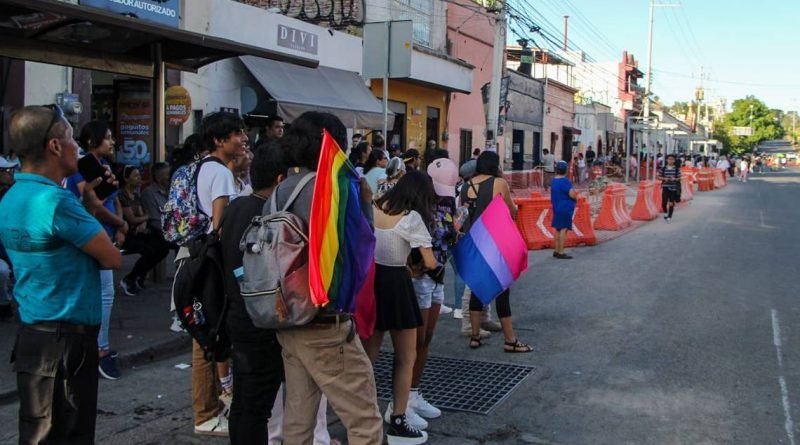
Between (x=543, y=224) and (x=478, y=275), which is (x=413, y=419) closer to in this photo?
(x=478, y=275)

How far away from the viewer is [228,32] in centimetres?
1500

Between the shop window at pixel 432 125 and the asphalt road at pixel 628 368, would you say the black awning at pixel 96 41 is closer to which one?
the asphalt road at pixel 628 368

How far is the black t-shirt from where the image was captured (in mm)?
3644

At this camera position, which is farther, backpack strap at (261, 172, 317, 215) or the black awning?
the black awning

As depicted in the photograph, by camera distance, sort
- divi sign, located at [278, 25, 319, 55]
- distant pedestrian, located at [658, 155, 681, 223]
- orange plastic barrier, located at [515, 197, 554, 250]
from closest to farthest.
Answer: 1. orange plastic barrier, located at [515, 197, 554, 250]
2. divi sign, located at [278, 25, 319, 55]
3. distant pedestrian, located at [658, 155, 681, 223]

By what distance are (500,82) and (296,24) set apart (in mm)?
4721

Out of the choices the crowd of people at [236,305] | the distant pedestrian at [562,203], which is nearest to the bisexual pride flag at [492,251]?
the crowd of people at [236,305]

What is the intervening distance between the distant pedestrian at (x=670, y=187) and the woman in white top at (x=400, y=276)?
16.5 metres

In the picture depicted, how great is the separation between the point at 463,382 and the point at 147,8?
31.0ft

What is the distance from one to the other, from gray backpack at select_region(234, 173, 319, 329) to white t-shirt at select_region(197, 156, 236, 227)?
52.5 inches

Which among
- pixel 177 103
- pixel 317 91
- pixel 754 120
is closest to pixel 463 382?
pixel 177 103

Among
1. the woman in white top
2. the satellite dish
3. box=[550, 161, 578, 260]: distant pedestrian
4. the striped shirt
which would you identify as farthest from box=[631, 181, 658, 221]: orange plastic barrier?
the woman in white top

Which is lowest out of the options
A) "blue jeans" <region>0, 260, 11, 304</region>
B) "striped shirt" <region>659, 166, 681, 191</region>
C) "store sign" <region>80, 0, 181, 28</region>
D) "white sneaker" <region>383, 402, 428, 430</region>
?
"white sneaker" <region>383, 402, 428, 430</region>

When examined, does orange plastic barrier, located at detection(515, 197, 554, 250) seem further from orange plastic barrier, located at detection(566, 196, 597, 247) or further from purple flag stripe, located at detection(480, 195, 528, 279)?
purple flag stripe, located at detection(480, 195, 528, 279)
